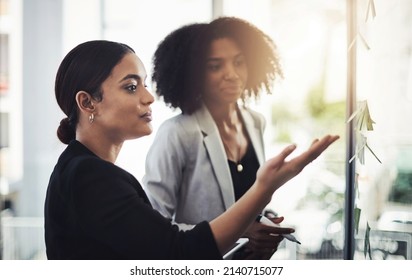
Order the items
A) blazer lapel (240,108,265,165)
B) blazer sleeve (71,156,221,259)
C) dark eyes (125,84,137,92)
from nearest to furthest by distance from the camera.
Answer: blazer sleeve (71,156,221,259), dark eyes (125,84,137,92), blazer lapel (240,108,265,165)

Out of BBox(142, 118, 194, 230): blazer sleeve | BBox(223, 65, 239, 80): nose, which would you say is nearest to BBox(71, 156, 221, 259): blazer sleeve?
BBox(142, 118, 194, 230): blazer sleeve

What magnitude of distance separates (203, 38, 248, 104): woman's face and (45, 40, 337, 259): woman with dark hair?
22 centimetres

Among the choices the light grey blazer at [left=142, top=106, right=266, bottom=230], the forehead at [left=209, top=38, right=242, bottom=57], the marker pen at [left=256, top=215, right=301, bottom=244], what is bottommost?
the marker pen at [left=256, top=215, right=301, bottom=244]

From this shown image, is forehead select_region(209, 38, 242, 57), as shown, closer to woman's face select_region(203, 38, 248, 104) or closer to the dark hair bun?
woman's face select_region(203, 38, 248, 104)

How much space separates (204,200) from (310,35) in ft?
2.23

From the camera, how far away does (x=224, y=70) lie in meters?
1.66

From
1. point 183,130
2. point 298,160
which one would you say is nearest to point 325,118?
point 298,160

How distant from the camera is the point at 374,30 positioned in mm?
1693

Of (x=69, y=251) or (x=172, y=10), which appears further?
(x=172, y=10)

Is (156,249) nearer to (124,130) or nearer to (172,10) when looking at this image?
(124,130)

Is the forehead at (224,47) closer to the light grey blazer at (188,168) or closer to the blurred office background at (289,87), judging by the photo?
the blurred office background at (289,87)

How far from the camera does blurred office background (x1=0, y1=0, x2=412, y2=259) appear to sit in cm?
167

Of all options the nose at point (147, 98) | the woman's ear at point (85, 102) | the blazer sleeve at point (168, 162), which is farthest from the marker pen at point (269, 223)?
the woman's ear at point (85, 102)

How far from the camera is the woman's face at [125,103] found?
61.9 inches
